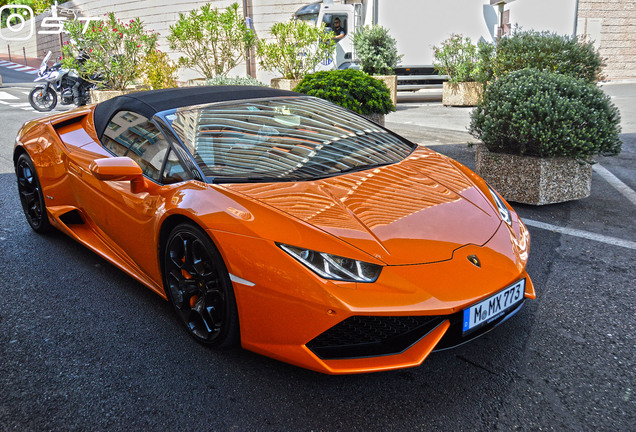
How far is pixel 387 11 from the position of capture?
46.8 feet

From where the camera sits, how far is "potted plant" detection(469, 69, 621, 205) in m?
4.48

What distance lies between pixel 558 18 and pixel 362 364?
16.6 m

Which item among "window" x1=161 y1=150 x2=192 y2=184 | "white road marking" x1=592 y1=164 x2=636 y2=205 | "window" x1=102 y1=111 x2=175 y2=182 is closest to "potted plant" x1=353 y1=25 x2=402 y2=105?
"white road marking" x1=592 y1=164 x2=636 y2=205

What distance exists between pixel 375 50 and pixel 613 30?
1181 cm

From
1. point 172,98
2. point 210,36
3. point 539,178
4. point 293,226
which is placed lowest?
point 539,178

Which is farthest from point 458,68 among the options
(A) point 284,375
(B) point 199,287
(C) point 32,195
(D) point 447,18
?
(A) point 284,375

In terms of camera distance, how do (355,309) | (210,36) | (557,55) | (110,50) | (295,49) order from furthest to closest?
(210,36)
(110,50)
(295,49)
(557,55)
(355,309)

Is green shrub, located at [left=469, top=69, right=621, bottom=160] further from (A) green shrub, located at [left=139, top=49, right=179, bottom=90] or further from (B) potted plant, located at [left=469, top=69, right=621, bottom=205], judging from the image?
(A) green shrub, located at [left=139, top=49, right=179, bottom=90]

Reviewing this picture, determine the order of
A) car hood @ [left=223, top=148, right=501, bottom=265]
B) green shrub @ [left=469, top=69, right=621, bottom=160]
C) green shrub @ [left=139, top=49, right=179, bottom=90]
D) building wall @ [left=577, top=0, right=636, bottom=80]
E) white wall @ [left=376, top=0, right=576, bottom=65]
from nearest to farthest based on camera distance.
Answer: car hood @ [left=223, top=148, right=501, bottom=265]
green shrub @ [left=469, top=69, right=621, bottom=160]
green shrub @ [left=139, top=49, right=179, bottom=90]
white wall @ [left=376, top=0, right=576, bottom=65]
building wall @ [left=577, top=0, right=636, bottom=80]

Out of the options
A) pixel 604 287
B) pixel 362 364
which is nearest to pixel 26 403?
pixel 362 364

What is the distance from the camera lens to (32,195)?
402 centimetres

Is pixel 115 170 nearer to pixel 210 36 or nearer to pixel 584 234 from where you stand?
pixel 584 234

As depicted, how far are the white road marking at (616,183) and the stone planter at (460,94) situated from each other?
6.65 metres

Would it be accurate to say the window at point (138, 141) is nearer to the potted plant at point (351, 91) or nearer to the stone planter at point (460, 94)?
the potted plant at point (351, 91)
